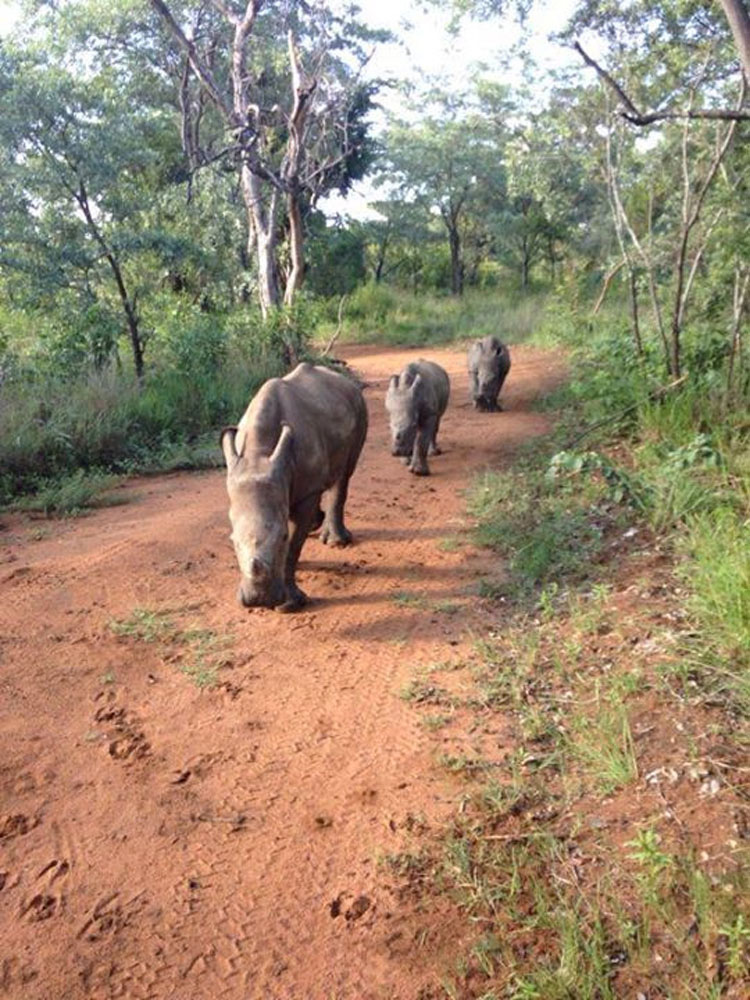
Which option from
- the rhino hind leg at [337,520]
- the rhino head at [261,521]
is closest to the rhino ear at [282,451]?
the rhino head at [261,521]

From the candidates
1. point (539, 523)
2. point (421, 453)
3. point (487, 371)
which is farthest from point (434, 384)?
point (539, 523)

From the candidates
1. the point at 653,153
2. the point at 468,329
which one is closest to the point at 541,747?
the point at 653,153

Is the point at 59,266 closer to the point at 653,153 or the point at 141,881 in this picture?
the point at 653,153

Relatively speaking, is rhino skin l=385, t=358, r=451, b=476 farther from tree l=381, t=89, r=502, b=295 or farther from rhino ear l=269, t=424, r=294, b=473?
tree l=381, t=89, r=502, b=295

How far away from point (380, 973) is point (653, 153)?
1267cm

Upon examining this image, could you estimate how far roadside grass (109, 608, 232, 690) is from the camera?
4.80 m

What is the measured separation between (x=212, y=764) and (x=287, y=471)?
2043 millimetres

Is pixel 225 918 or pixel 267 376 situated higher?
pixel 267 376

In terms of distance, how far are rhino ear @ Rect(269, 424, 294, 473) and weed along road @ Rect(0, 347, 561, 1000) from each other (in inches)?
42.5


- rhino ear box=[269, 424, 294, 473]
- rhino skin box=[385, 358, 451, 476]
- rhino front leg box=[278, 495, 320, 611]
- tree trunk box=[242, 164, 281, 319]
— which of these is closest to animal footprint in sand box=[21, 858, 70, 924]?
rhino front leg box=[278, 495, 320, 611]

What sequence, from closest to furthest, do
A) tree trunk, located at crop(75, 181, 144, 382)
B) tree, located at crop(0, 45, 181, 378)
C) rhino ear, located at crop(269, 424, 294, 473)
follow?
1. rhino ear, located at crop(269, 424, 294, 473)
2. tree, located at crop(0, 45, 181, 378)
3. tree trunk, located at crop(75, 181, 144, 382)

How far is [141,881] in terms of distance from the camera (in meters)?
3.22

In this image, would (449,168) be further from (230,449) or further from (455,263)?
(230,449)

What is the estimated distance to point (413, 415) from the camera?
8914 millimetres
